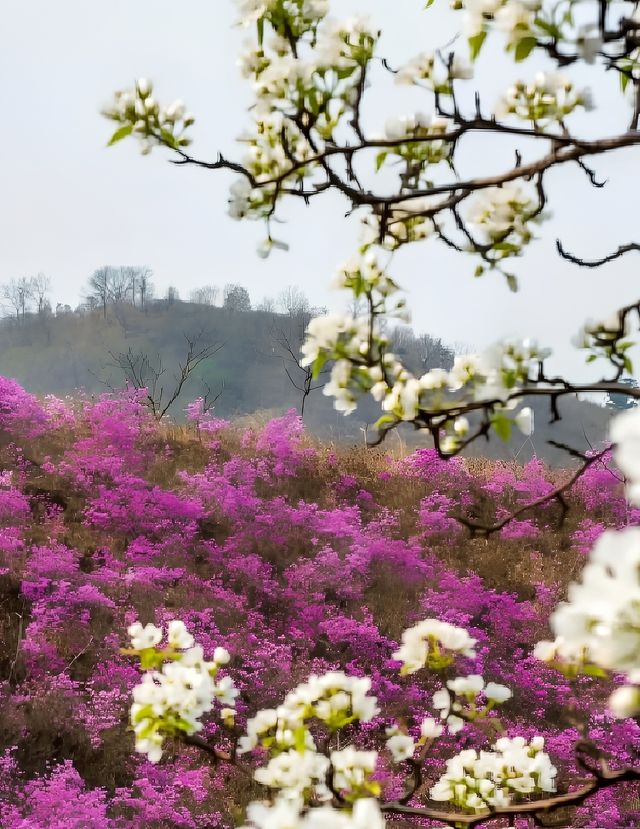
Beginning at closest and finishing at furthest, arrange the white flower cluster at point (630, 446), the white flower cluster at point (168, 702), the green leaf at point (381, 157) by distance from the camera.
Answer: the white flower cluster at point (630, 446), the white flower cluster at point (168, 702), the green leaf at point (381, 157)

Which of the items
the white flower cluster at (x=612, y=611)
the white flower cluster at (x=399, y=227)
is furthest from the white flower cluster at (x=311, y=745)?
the white flower cluster at (x=399, y=227)

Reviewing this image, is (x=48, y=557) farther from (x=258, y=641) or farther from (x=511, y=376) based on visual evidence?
(x=511, y=376)

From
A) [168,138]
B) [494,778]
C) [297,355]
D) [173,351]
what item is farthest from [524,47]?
[173,351]

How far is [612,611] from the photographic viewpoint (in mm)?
572

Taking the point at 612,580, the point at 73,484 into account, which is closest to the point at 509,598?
the point at 73,484

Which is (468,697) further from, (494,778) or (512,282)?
(512,282)

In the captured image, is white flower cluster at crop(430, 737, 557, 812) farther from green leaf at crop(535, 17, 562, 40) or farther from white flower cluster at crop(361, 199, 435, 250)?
green leaf at crop(535, 17, 562, 40)

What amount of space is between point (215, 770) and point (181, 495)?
363 cm

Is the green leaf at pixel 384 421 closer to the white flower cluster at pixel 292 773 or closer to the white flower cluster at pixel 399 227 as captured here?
the white flower cluster at pixel 399 227

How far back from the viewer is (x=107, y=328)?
49.8m

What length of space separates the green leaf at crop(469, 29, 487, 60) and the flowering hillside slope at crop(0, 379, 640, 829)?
10.3 ft

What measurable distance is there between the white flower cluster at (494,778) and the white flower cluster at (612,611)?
56.6 inches

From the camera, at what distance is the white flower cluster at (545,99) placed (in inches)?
70.9

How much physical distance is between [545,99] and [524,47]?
0.63 metres
